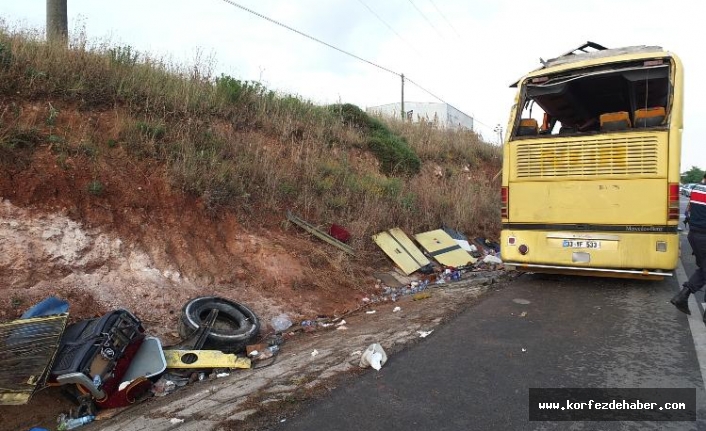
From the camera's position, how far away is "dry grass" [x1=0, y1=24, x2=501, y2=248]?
696cm

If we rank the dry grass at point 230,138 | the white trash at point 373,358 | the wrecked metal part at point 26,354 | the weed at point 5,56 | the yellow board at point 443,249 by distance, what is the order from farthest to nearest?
the yellow board at point 443,249 → the dry grass at point 230,138 → the weed at point 5,56 → the white trash at point 373,358 → the wrecked metal part at point 26,354

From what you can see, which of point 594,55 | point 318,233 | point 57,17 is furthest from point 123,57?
point 594,55

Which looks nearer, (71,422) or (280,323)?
(71,422)

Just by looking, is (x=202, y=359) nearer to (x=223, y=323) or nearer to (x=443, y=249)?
(x=223, y=323)

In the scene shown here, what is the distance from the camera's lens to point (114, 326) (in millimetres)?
4234

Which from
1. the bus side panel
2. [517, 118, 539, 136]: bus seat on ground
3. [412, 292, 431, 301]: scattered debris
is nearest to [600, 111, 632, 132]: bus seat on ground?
the bus side panel

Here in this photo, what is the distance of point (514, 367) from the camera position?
3.96 m

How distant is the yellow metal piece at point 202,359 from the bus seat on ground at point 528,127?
215 inches

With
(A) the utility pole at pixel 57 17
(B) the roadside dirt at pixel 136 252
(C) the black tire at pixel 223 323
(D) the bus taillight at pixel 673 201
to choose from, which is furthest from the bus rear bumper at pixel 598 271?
(A) the utility pole at pixel 57 17

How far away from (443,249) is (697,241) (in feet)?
15.6

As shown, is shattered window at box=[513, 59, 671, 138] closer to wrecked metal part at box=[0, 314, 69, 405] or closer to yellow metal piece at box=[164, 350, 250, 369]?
yellow metal piece at box=[164, 350, 250, 369]

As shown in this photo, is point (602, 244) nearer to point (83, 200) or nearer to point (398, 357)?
point (398, 357)

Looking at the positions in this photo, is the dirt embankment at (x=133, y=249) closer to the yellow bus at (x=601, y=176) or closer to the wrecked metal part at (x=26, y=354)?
the wrecked metal part at (x=26, y=354)

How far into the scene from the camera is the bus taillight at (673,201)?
6132 mm
